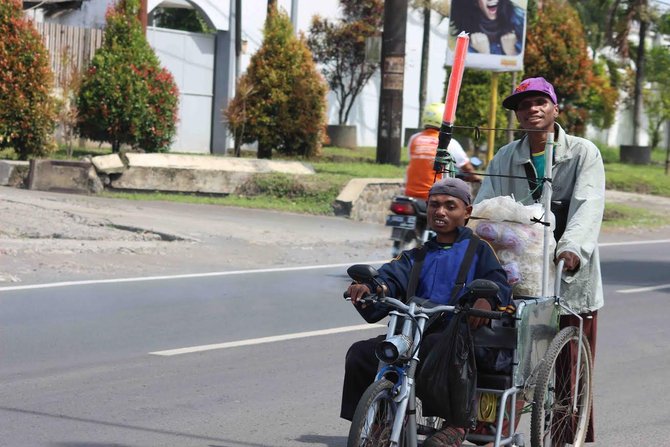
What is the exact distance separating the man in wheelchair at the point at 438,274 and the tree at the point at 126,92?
17.5m

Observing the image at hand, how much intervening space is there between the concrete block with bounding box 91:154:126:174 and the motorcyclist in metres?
9.13

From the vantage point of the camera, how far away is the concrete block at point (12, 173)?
63.3 ft

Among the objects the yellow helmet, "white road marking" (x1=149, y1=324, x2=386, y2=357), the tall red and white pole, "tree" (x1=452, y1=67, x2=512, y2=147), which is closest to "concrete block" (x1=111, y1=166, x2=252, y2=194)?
"tree" (x1=452, y1=67, x2=512, y2=147)

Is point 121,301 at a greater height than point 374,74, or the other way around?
point 374,74

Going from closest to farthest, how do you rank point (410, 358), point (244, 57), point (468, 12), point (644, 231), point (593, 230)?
point (410, 358), point (593, 230), point (468, 12), point (644, 231), point (244, 57)

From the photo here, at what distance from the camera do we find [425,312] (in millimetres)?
4766

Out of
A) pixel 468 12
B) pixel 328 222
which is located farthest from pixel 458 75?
pixel 468 12

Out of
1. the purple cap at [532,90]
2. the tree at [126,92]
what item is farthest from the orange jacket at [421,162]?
the tree at [126,92]

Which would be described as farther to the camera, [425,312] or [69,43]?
[69,43]

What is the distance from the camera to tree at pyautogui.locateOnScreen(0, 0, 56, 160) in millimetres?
20391

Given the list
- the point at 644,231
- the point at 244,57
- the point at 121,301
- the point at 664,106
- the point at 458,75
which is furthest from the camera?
the point at 664,106

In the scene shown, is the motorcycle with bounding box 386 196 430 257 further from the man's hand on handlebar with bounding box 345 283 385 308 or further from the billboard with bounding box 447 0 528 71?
the billboard with bounding box 447 0 528 71

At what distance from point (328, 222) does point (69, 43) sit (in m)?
8.92

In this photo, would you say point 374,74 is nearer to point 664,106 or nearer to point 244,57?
point 244,57
